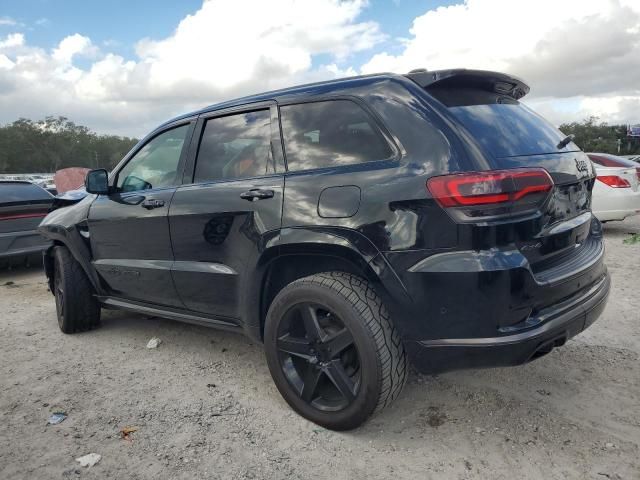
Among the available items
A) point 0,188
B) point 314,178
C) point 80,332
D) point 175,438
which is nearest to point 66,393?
point 175,438

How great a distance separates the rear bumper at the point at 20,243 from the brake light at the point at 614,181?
827 centimetres

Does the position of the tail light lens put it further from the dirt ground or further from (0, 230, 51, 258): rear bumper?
(0, 230, 51, 258): rear bumper

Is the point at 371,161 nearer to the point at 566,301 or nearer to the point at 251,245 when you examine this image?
the point at 251,245

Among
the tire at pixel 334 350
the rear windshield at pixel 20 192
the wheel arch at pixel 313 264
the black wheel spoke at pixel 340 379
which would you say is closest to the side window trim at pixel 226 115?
the wheel arch at pixel 313 264

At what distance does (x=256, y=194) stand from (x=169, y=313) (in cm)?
130

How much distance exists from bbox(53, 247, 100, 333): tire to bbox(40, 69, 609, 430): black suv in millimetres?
1329

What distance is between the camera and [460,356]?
2.29 meters

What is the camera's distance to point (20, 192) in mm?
7441

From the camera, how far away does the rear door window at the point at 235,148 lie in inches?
118

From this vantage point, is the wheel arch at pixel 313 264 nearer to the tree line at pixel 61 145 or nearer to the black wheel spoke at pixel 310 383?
the black wheel spoke at pixel 310 383

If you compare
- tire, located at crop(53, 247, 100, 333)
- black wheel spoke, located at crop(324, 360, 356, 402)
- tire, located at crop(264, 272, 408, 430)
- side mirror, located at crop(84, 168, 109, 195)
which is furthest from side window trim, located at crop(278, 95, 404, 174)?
tire, located at crop(53, 247, 100, 333)

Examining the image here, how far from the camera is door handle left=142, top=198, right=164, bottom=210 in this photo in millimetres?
3455

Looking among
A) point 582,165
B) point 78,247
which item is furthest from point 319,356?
point 78,247

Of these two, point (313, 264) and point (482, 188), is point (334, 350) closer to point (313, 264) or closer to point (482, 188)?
point (313, 264)
